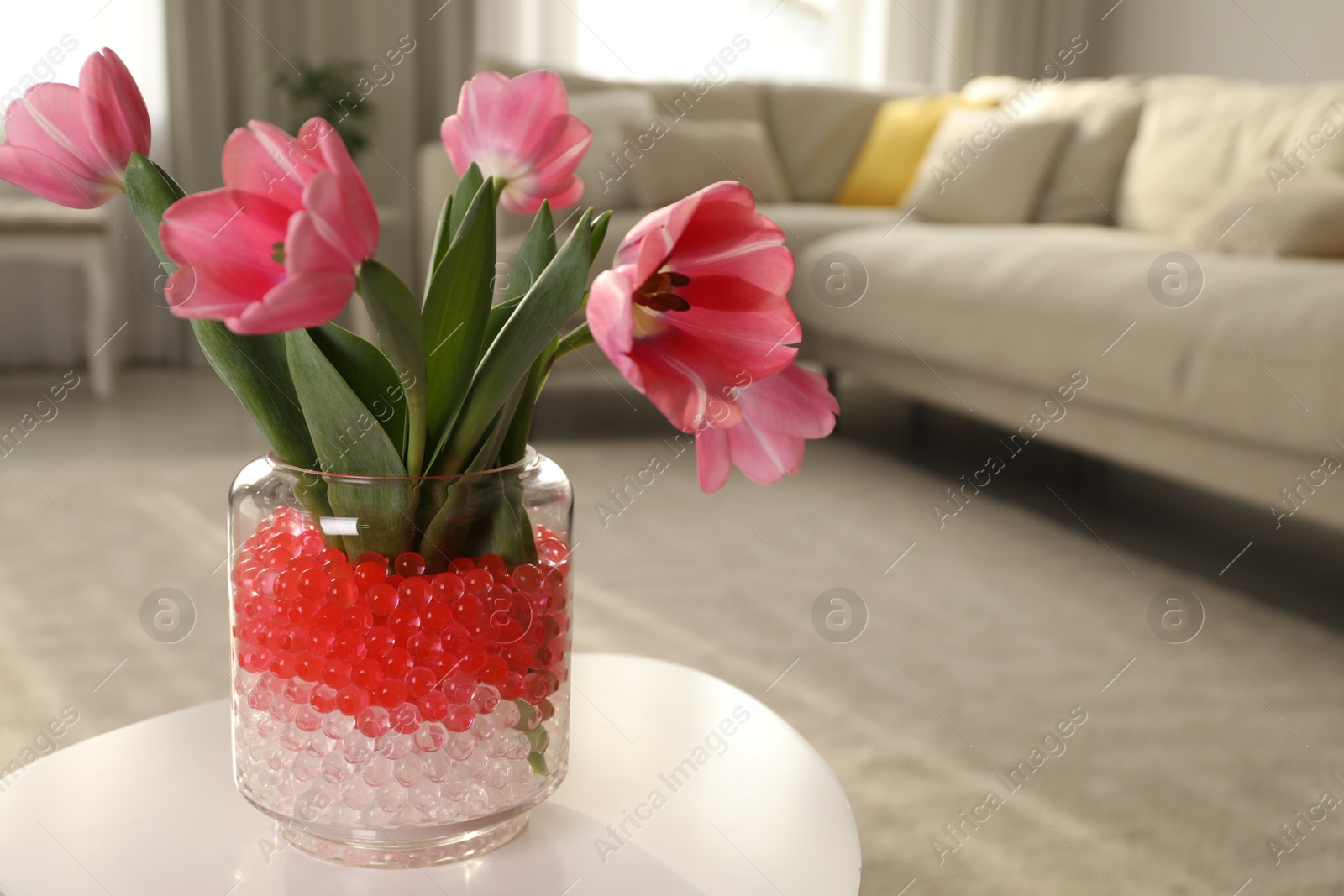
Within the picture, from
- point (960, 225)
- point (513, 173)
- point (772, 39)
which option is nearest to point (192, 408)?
point (960, 225)

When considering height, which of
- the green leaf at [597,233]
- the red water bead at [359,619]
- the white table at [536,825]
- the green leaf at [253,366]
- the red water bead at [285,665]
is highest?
the green leaf at [597,233]

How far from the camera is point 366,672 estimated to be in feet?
1.78

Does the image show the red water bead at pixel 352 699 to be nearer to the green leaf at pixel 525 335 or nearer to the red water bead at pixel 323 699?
the red water bead at pixel 323 699

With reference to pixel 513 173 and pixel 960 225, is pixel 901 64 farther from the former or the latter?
pixel 513 173

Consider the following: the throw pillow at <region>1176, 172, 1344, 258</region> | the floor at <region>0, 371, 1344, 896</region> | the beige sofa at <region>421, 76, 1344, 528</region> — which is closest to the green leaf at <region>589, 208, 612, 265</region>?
the floor at <region>0, 371, 1344, 896</region>

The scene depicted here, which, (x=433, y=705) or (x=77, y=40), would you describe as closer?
(x=433, y=705)

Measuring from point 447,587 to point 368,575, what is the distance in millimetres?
36

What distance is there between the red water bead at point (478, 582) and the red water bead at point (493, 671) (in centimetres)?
3

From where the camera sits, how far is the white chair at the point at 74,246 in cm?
323

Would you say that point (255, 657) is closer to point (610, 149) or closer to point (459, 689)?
point (459, 689)

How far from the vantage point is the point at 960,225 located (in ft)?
10.2

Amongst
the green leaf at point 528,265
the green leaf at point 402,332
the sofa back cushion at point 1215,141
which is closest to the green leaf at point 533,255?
the green leaf at point 528,265

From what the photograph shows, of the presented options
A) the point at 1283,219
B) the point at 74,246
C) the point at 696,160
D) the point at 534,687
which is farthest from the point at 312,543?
the point at 74,246

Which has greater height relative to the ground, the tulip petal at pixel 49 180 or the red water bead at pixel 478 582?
the tulip petal at pixel 49 180
